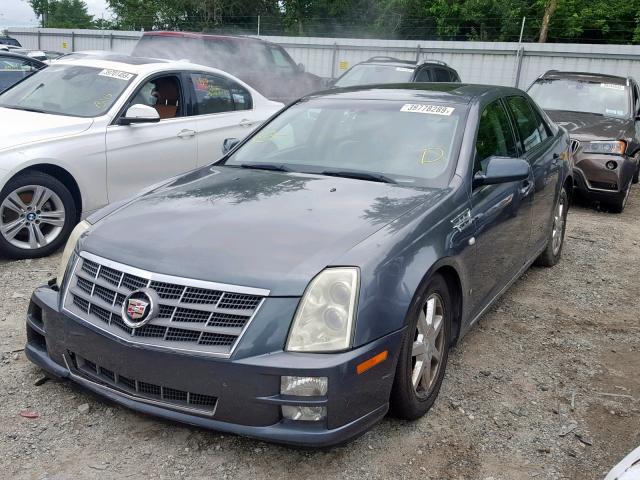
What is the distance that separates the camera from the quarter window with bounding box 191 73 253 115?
6546 mm

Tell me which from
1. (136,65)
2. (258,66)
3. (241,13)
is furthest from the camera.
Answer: (241,13)

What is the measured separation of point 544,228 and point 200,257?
3.18 m

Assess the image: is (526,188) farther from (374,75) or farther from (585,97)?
(374,75)

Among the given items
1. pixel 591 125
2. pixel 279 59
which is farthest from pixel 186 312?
pixel 279 59

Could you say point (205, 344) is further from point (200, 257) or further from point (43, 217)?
point (43, 217)

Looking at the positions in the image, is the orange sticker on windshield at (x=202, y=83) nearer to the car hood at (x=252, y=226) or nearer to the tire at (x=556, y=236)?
the car hood at (x=252, y=226)

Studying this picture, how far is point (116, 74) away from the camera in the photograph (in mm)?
6027

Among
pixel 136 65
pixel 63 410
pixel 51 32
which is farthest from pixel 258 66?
pixel 51 32

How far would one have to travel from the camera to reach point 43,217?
5.23 metres

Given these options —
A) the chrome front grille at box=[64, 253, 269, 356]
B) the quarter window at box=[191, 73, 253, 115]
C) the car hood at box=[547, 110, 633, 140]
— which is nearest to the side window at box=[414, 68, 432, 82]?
the car hood at box=[547, 110, 633, 140]

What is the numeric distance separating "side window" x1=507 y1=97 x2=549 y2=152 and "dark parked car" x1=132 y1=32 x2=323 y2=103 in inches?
265

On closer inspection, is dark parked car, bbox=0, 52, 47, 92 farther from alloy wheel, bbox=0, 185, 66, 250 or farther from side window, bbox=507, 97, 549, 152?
side window, bbox=507, 97, 549, 152

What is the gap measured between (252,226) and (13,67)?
691 cm

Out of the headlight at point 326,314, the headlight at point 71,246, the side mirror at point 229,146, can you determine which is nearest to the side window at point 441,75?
the side mirror at point 229,146
